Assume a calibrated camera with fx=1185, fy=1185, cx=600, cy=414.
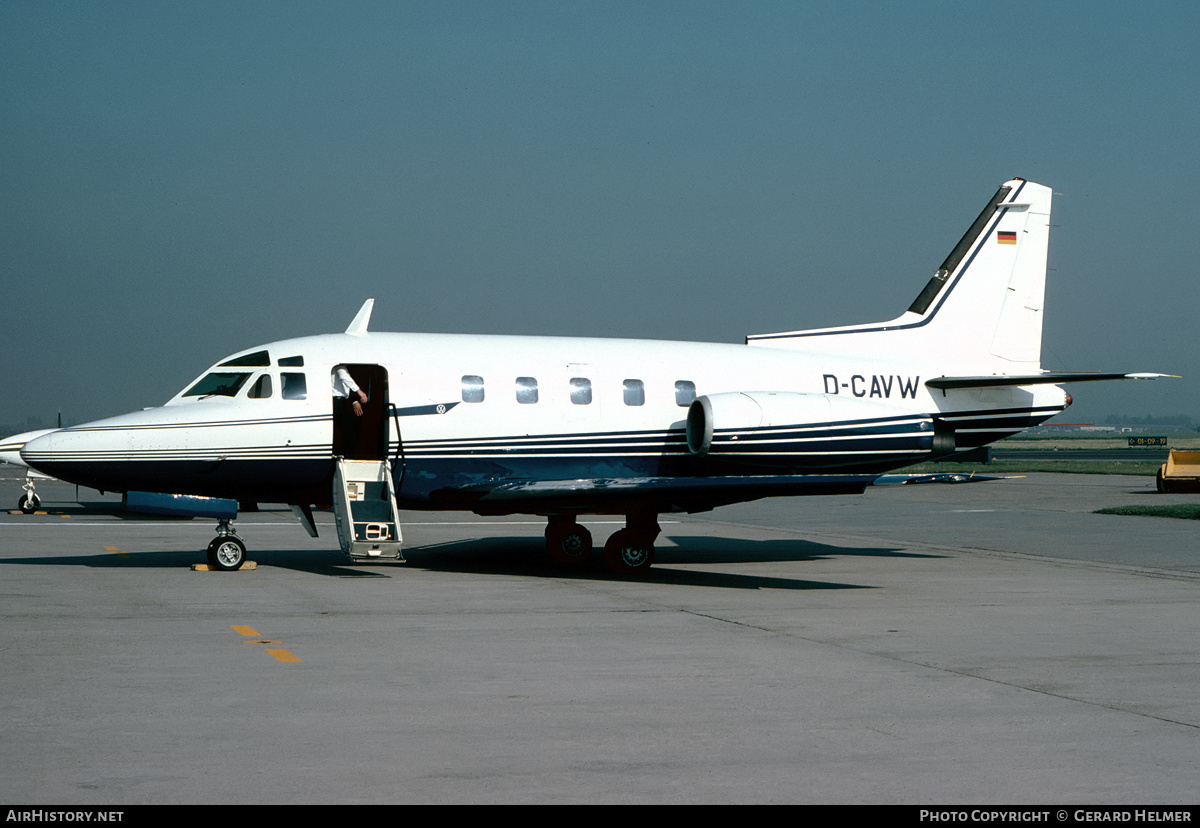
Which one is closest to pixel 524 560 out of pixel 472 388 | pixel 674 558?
pixel 674 558

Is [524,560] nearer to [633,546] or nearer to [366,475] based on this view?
[633,546]

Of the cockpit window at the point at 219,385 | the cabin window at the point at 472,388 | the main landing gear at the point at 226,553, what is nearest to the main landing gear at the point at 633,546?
the cabin window at the point at 472,388

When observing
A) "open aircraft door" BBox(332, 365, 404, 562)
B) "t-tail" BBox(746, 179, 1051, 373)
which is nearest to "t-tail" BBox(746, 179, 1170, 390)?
"t-tail" BBox(746, 179, 1051, 373)

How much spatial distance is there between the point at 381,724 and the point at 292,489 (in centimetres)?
945

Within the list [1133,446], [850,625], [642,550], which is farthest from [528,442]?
[1133,446]

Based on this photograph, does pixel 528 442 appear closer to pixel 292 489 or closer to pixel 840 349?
pixel 292 489

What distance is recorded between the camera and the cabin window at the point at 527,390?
55.5 ft

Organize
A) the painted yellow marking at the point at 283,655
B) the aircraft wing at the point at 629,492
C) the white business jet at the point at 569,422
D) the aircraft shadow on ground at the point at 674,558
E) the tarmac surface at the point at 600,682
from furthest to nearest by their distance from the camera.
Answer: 1. the aircraft shadow on ground at the point at 674,558
2. the white business jet at the point at 569,422
3. the aircraft wing at the point at 629,492
4. the painted yellow marking at the point at 283,655
5. the tarmac surface at the point at 600,682

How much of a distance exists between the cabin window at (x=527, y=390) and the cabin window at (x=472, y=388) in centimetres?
55

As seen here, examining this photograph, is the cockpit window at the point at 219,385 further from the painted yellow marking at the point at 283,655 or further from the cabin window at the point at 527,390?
the painted yellow marking at the point at 283,655

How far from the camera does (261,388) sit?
16.1m

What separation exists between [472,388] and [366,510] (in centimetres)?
237

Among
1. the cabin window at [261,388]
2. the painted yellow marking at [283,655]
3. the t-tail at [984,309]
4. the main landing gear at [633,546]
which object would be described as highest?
the t-tail at [984,309]

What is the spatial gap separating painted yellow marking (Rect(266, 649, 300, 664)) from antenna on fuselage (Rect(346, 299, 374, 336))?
26.0 feet
